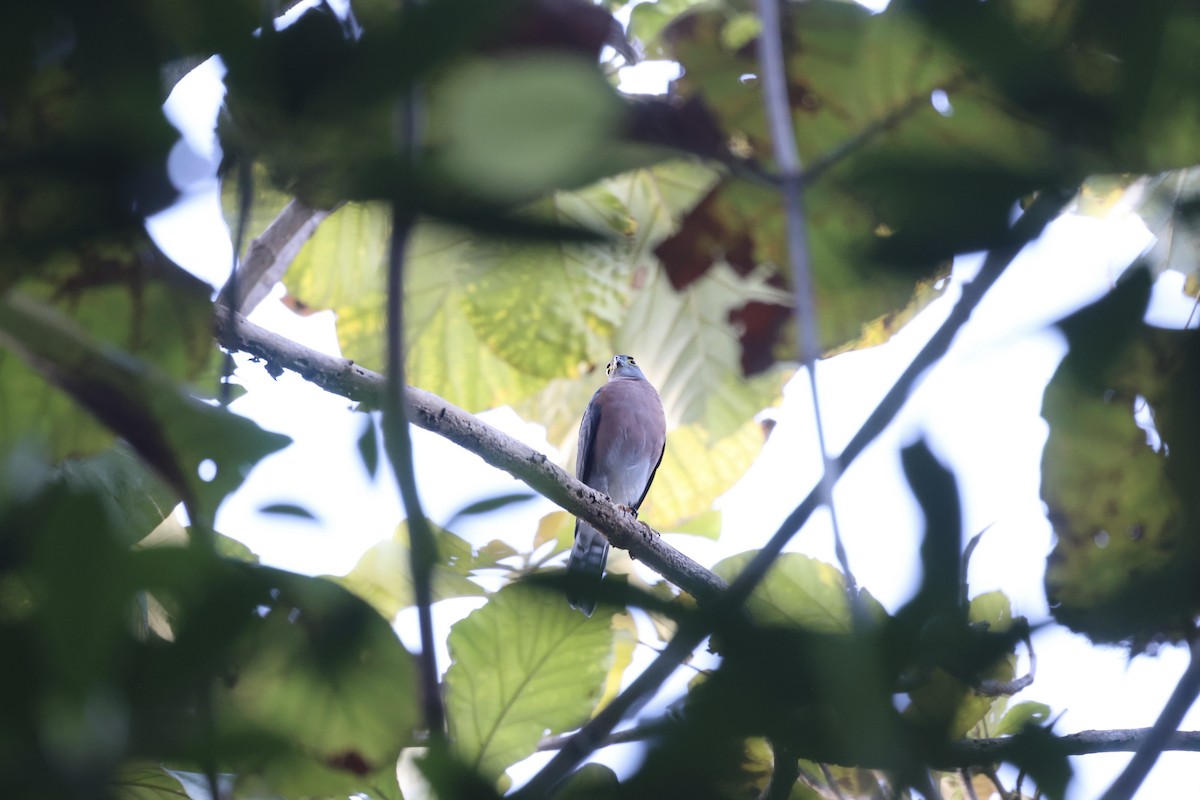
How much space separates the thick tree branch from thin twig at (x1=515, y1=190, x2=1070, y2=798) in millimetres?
1096

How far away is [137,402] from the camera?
565 mm

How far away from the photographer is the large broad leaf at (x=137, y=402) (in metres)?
0.55

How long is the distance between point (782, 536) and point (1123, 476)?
0.42 meters

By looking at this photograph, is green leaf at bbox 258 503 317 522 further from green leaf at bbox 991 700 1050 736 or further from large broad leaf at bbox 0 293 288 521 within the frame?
green leaf at bbox 991 700 1050 736

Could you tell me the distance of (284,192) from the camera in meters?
0.53

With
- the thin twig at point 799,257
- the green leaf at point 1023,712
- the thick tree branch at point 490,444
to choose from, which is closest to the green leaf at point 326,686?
the thin twig at point 799,257

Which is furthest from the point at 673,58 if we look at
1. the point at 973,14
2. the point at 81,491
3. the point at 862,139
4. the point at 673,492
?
the point at 673,492

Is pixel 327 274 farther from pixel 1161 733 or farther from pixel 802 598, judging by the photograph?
pixel 1161 733

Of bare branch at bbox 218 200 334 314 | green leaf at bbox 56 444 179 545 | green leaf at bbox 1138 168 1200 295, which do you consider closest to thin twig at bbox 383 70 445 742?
green leaf at bbox 1138 168 1200 295

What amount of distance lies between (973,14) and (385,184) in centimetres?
37

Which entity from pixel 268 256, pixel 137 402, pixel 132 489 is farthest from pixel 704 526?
pixel 137 402

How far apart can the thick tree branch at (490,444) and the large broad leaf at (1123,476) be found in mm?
898

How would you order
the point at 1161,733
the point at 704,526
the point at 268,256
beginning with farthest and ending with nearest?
the point at 704,526 → the point at 268,256 → the point at 1161,733

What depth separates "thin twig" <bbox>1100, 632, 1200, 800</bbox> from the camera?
57 centimetres
